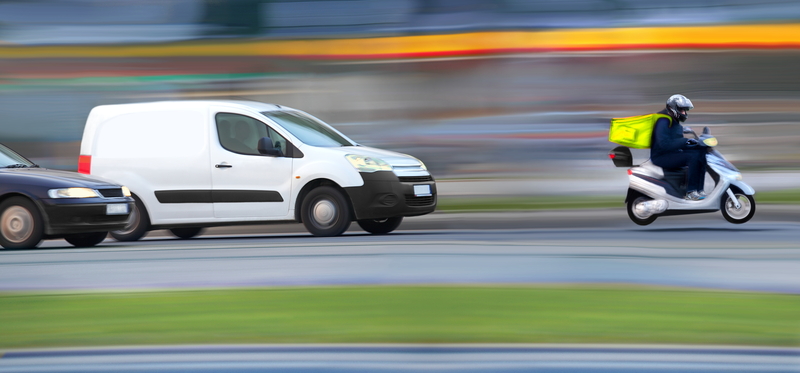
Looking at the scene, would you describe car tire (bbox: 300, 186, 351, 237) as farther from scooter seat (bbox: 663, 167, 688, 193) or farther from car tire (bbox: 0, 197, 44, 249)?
scooter seat (bbox: 663, 167, 688, 193)

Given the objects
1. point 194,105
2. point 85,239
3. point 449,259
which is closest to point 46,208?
point 85,239

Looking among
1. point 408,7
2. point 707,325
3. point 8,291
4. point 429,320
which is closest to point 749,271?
point 707,325

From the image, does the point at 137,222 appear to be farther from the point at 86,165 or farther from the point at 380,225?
the point at 380,225

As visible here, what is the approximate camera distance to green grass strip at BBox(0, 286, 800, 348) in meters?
4.39

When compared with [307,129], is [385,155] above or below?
below

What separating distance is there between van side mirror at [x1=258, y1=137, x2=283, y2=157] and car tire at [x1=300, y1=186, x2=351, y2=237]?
53 centimetres

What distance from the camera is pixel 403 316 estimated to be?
194 inches

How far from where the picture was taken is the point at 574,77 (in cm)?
1427

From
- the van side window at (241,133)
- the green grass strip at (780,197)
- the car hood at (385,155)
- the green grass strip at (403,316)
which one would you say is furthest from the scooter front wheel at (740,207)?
the green grass strip at (403,316)

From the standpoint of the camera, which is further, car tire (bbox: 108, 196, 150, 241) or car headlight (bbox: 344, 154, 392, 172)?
car tire (bbox: 108, 196, 150, 241)

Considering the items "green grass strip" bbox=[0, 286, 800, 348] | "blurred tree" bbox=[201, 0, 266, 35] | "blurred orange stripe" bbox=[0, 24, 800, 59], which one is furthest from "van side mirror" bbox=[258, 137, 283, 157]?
"blurred tree" bbox=[201, 0, 266, 35]

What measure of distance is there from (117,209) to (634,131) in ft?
17.7

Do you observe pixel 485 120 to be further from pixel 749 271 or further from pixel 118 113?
pixel 749 271

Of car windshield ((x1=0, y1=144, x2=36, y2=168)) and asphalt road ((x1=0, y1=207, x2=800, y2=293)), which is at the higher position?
car windshield ((x1=0, y1=144, x2=36, y2=168))
